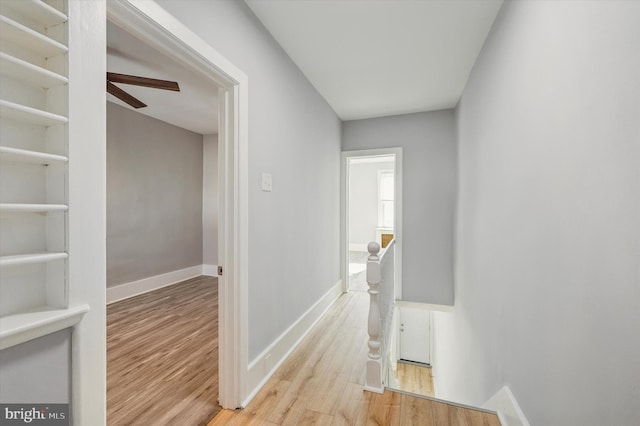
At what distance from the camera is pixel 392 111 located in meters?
3.88

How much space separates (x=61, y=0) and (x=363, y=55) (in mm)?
2099

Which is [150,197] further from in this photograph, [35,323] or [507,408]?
[507,408]

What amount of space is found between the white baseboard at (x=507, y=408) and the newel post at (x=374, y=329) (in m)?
0.68

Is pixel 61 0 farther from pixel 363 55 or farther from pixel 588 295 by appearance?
pixel 363 55

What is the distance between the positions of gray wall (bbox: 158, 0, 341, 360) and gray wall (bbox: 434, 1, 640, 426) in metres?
1.55

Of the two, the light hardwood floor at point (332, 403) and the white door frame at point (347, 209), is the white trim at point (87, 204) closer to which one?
the light hardwood floor at point (332, 403)

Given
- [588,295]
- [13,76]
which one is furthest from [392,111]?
[13,76]

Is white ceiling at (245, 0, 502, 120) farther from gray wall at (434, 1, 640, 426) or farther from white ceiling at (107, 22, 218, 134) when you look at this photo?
white ceiling at (107, 22, 218, 134)

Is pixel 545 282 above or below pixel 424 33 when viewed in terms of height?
below

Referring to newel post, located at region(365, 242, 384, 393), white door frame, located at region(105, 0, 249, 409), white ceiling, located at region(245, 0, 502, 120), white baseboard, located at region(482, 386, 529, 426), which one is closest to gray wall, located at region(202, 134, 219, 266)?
white ceiling, located at region(245, 0, 502, 120)

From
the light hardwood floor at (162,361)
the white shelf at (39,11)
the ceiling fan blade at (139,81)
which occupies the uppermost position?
the ceiling fan blade at (139,81)

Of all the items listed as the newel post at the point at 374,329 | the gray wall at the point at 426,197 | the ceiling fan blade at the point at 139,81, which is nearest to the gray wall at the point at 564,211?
the newel post at the point at 374,329

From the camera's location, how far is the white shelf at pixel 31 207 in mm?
704

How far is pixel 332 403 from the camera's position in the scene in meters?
1.71
